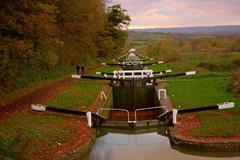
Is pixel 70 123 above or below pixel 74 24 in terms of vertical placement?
below

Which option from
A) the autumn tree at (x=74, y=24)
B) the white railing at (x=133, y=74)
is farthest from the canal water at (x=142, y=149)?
the autumn tree at (x=74, y=24)

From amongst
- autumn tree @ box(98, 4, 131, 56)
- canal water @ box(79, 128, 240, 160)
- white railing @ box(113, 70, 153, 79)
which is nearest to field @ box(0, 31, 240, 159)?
canal water @ box(79, 128, 240, 160)

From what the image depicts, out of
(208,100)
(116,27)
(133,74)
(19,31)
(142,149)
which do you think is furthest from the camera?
(116,27)

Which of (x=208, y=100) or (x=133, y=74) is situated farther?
(x=133, y=74)

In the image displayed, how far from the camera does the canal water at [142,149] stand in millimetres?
12195

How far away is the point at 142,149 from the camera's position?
43.5ft

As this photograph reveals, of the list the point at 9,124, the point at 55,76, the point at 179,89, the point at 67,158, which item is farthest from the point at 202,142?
the point at 55,76

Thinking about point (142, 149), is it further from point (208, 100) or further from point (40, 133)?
point (208, 100)

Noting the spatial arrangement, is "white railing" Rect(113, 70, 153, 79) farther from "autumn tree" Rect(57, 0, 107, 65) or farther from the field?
"autumn tree" Rect(57, 0, 107, 65)

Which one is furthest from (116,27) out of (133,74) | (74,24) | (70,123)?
(70,123)

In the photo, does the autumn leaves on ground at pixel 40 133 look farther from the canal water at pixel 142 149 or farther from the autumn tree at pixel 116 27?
the autumn tree at pixel 116 27

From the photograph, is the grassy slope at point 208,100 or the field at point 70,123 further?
the grassy slope at point 208,100

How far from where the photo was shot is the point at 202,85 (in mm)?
24594

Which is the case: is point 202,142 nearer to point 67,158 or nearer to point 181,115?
point 181,115
